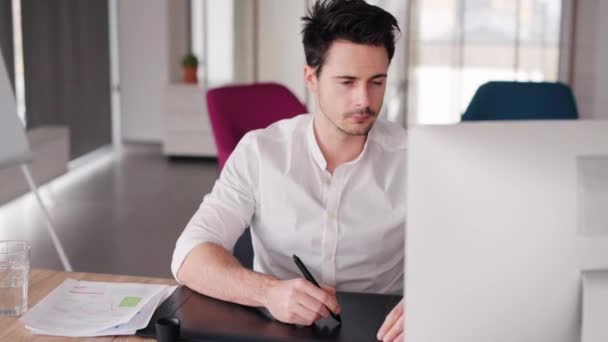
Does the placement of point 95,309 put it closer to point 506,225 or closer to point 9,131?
point 506,225

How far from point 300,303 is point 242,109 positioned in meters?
2.74

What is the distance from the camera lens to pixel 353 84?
80.2 inches

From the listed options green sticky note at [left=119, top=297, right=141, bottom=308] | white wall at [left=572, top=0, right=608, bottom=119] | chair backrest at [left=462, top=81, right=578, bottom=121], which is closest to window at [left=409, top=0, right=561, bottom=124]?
white wall at [left=572, top=0, right=608, bottom=119]

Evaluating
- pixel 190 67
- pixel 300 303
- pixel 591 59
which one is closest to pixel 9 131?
pixel 300 303

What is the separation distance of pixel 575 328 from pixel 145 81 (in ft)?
25.9

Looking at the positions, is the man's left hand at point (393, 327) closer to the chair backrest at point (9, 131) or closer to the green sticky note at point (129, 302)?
the green sticky note at point (129, 302)

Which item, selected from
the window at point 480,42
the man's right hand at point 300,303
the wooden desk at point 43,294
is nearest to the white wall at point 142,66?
the window at point 480,42

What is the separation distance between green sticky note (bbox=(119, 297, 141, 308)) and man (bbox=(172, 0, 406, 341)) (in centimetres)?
12

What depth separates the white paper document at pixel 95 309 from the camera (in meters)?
1.76

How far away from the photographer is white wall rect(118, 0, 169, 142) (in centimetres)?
859

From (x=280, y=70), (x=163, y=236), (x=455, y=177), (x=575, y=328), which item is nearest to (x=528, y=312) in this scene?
(x=575, y=328)

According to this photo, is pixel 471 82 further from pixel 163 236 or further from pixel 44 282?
pixel 44 282

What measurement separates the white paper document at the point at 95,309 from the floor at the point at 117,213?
2.65m

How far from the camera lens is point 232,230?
214 cm
